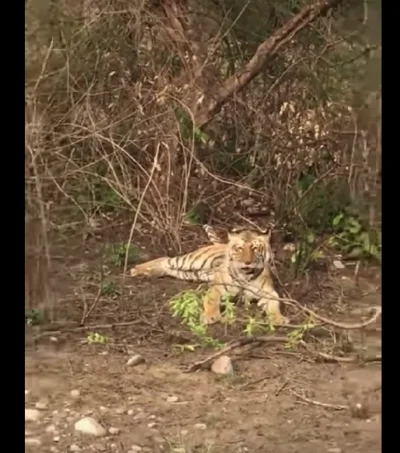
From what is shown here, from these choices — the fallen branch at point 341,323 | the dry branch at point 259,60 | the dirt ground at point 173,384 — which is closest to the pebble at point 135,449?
the dirt ground at point 173,384

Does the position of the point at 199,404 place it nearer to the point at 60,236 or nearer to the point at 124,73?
the point at 60,236

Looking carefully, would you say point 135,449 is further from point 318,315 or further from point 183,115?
point 183,115

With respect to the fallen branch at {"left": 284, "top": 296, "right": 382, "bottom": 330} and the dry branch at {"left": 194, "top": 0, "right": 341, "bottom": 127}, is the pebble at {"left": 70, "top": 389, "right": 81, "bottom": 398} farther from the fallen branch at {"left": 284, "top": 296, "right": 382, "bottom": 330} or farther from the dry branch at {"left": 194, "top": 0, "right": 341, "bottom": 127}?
the dry branch at {"left": 194, "top": 0, "right": 341, "bottom": 127}

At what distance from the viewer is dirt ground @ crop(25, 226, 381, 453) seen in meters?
1.38

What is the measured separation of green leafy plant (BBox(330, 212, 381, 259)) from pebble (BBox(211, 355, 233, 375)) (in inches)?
10.4

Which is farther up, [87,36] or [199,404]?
[87,36]

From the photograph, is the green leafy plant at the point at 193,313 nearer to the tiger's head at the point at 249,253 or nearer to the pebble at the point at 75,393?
the tiger's head at the point at 249,253

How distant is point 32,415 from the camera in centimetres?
140

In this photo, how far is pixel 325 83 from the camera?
4.72ft

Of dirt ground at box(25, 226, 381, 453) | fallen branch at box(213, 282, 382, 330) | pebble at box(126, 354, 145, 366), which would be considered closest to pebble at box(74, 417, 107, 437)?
dirt ground at box(25, 226, 381, 453)
